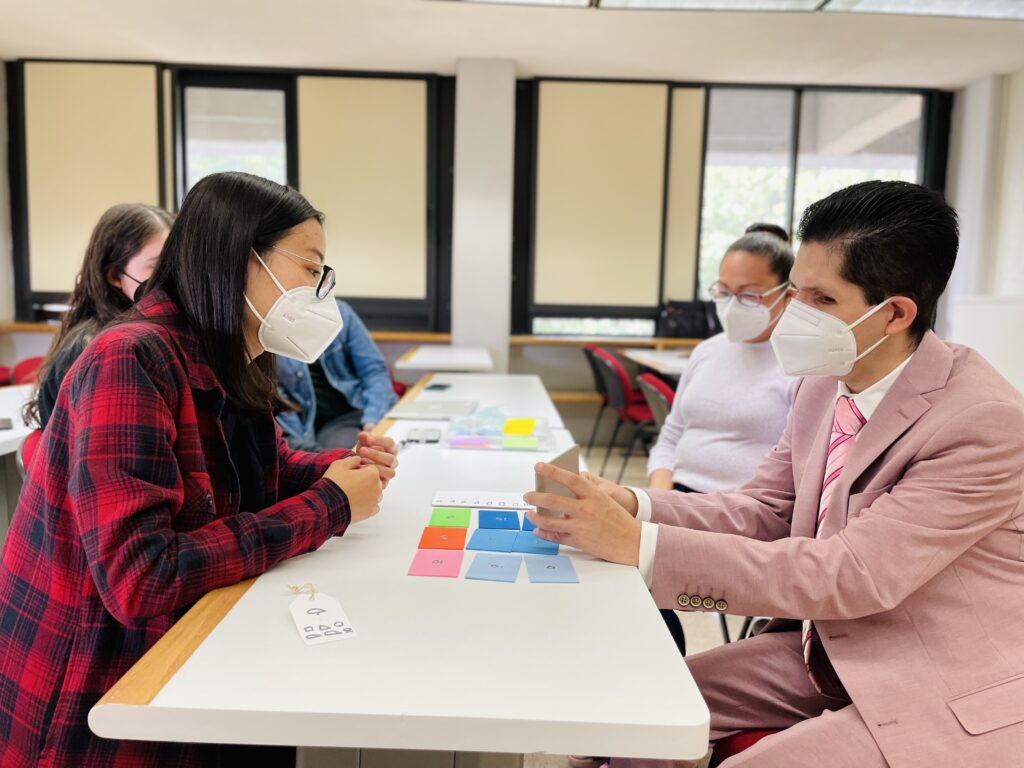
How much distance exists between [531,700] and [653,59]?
5.33 metres

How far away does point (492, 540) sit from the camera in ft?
4.30

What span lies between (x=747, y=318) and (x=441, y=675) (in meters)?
1.56

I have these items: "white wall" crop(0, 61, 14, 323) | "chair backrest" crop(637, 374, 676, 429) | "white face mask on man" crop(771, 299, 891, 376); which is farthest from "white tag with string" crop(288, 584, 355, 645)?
"white wall" crop(0, 61, 14, 323)

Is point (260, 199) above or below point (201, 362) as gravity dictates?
above

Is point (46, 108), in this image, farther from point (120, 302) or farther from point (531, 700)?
point (531, 700)

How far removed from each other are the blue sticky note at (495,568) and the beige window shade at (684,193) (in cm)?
524

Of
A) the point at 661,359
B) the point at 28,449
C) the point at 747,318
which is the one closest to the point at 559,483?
the point at 747,318

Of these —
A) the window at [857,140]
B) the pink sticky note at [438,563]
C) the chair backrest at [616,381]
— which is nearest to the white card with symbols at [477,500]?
the pink sticky note at [438,563]

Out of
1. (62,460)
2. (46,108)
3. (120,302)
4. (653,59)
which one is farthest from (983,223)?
(46,108)

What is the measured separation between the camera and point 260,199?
4.06 ft

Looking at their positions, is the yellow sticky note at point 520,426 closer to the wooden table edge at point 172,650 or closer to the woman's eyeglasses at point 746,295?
the woman's eyeglasses at point 746,295

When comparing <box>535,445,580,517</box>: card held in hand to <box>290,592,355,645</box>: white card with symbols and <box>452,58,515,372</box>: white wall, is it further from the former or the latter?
<box>452,58,515,372</box>: white wall

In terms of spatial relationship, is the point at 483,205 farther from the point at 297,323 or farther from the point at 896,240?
the point at 896,240

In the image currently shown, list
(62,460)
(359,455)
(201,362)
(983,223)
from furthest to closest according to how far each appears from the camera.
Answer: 1. (983,223)
2. (359,455)
3. (201,362)
4. (62,460)
